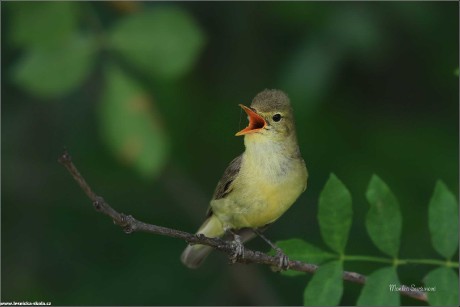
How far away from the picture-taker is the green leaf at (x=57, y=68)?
3.98 metres

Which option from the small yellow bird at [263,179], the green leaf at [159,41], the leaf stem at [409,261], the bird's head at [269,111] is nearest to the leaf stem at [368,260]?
the leaf stem at [409,261]

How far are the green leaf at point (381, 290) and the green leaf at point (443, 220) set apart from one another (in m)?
0.19

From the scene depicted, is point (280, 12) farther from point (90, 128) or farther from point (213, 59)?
point (90, 128)

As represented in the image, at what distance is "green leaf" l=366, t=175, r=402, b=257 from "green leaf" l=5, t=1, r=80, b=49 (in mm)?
2011

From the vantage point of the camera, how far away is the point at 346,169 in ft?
16.7

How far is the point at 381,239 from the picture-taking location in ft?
9.07

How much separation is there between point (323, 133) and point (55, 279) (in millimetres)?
2129

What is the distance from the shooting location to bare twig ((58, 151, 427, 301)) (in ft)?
6.90

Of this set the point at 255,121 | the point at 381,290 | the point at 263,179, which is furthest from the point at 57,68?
the point at 381,290

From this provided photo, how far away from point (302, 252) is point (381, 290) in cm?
34

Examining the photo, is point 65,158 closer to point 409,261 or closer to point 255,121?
point 255,121

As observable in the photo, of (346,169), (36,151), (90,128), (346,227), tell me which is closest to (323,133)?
(346,169)

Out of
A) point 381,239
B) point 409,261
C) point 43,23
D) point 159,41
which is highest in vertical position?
point 43,23

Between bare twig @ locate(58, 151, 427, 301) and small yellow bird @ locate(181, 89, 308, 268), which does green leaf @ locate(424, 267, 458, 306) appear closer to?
bare twig @ locate(58, 151, 427, 301)
